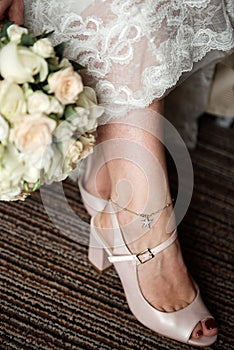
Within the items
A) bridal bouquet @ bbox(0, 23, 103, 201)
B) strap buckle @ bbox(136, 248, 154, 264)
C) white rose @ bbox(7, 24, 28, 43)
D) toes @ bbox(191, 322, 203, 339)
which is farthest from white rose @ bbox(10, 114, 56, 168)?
toes @ bbox(191, 322, 203, 339)

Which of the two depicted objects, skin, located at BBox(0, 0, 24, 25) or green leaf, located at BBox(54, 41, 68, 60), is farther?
skin, located at BBox(0, 0, 24, 25)

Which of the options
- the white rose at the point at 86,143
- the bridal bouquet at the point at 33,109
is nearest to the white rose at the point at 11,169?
the bridal bouquet at the point at 33,109

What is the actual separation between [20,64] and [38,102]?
0.16 feet

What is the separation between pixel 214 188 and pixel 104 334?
1.67 feet

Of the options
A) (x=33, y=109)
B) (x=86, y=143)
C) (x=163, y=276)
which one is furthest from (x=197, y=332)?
(x=33, y=109)

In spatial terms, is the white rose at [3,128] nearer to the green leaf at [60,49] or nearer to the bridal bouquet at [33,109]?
the bridal bouquet at [33,109]

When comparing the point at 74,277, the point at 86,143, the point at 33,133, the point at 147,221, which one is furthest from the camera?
the point at 74,277

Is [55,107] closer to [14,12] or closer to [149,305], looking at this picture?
[14,12]

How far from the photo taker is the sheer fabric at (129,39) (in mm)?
898

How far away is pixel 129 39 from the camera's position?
90 centimetres

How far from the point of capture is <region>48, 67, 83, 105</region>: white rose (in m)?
0.77

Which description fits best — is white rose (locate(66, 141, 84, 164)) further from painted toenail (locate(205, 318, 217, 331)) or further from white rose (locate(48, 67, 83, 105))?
painted toenail (locate(205, 318, 217, 331))

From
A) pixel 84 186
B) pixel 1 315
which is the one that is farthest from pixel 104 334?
pixel 84 186

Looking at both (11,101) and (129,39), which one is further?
(129,39)
